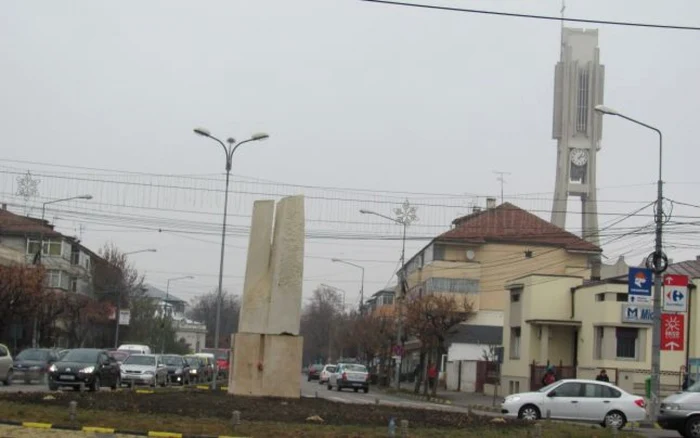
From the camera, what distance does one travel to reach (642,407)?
2880 cm

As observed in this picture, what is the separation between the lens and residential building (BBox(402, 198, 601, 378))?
81750 mm

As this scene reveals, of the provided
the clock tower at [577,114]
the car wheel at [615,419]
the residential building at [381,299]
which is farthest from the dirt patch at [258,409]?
the residential building at [381,299]

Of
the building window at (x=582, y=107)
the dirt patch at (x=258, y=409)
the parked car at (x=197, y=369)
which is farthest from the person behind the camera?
the building window at (x=582, y=107)

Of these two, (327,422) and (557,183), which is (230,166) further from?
(557,183)

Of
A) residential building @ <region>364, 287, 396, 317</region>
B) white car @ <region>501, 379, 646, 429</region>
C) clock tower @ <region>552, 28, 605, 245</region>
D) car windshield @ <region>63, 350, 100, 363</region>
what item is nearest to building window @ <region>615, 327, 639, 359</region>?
white car @ <region>501, 379, 646, 429</region>

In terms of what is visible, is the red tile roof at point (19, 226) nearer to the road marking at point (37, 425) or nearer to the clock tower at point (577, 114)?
the clock tower at point (577, 114)

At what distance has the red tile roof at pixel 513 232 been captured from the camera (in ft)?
269

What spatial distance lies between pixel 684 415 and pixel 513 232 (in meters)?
59.2

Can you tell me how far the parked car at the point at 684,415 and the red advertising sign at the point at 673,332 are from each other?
9.33 metres

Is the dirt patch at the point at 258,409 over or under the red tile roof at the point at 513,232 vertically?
under

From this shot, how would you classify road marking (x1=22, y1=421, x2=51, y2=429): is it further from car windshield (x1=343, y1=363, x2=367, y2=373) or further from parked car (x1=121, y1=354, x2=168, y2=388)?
car windshield (x1=343, y1=363, x2=367, y2=373)

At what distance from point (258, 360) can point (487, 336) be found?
5229cm

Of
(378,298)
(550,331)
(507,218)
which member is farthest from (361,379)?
(378,298)

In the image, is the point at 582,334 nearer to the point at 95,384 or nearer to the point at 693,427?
the point at 693,427
